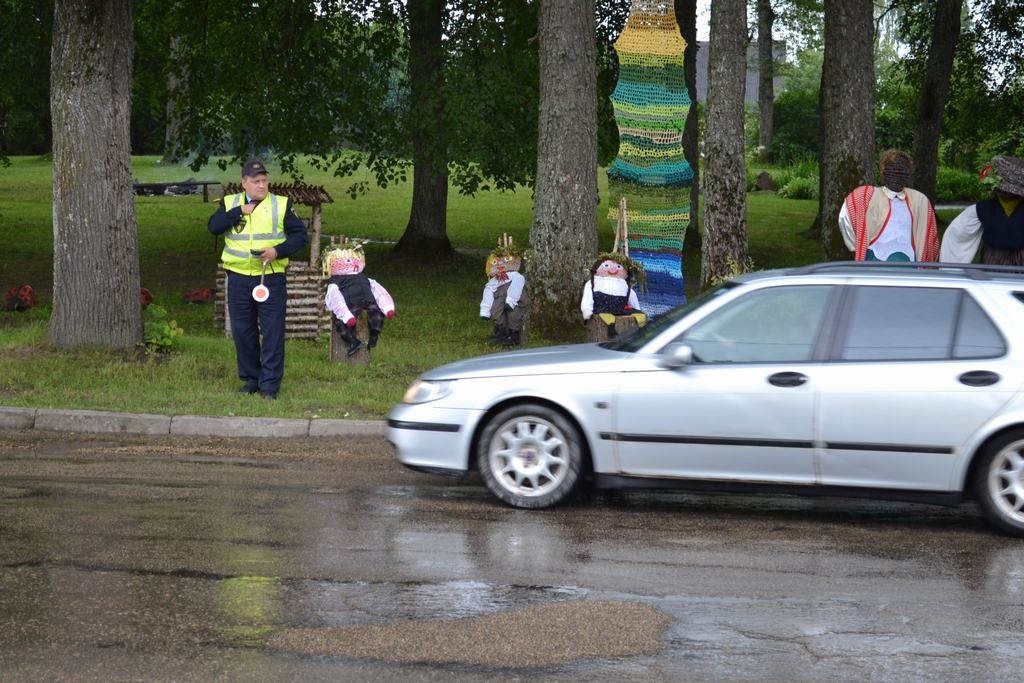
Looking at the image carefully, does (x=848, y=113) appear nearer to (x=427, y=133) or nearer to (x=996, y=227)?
(x=427, y=133)

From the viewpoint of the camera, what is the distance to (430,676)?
538 cm

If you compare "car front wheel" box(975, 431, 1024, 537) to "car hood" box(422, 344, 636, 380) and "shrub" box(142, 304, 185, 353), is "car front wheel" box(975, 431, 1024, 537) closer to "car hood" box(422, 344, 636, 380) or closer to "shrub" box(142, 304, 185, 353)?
"car hood" box(422, 344, 636, 380)

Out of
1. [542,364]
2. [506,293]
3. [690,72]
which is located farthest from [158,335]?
[690,72]

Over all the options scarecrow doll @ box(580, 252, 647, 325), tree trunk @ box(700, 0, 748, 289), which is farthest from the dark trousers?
tree trunk @ box(700, 0, 748, 289)

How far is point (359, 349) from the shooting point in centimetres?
1400

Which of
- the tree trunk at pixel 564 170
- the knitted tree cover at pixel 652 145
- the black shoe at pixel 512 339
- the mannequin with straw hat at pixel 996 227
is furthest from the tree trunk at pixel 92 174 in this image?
the mannequin with straw hat at pixel 996 227

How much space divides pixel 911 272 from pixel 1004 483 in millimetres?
1325

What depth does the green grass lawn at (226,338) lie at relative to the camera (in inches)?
476

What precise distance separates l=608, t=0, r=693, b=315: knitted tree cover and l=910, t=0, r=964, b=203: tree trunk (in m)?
12.7

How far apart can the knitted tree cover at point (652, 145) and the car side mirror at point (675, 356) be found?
26.4ft

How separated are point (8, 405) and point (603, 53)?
15670 mm

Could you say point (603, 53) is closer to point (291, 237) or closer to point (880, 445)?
point (291, 237)

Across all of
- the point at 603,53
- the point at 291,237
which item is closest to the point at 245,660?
the point at 291,237

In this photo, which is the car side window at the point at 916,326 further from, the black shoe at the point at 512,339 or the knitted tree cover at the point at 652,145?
the knitted tree cover at the point at 652,145
